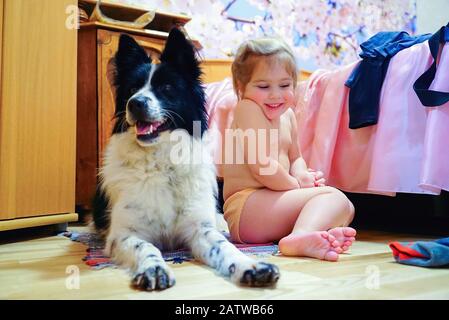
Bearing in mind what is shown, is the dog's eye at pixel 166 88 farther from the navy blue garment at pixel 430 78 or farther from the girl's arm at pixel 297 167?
the navy blue garment at pixel 430 78

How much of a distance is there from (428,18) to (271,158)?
4.90 m

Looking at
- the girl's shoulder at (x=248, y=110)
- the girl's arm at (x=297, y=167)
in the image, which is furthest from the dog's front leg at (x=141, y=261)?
the girl's arm at (x=297, y=167)

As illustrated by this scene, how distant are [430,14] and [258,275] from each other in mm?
5553

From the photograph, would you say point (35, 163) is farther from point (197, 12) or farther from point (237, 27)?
point (237, 27)

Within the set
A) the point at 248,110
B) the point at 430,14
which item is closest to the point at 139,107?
the point at 248,110

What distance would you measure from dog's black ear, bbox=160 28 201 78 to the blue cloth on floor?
98 cm

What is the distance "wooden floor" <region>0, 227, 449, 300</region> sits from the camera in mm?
1022

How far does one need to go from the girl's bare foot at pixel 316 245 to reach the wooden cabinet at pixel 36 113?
1.21m

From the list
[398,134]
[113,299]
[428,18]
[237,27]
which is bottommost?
[113,299]

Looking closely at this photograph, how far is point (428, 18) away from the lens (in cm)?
547

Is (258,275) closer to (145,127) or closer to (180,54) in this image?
(145,127)

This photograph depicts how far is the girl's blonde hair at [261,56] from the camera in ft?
5.56
